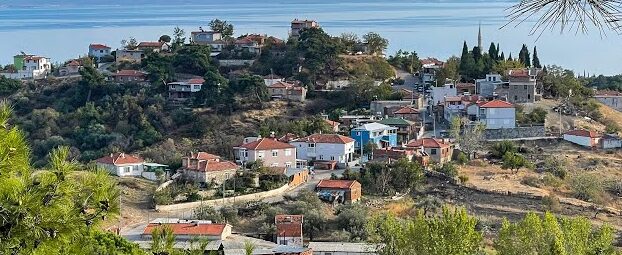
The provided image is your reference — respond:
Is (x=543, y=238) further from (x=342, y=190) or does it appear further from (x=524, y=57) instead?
(x=524, y=57)

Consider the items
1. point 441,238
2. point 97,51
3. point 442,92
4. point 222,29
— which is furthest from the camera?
point 222,29

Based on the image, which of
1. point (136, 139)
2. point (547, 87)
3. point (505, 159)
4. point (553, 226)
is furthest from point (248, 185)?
point (547, 87)

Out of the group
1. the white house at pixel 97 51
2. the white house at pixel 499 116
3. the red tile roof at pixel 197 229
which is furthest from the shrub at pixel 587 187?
the white house at pixel 97 51

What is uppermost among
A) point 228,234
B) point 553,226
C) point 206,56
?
point 206,56

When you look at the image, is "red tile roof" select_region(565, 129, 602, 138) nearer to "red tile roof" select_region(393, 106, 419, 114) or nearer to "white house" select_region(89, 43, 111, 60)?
"red tile roof" select_region(393, 106, 419, 114)

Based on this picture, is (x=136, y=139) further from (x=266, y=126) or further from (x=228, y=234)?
(x=228, y=234)

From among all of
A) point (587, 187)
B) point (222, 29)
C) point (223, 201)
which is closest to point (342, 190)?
point (223, 201)

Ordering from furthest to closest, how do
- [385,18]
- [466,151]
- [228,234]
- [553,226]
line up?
[385,18] < [466,151] < [228,234] < [553,226]

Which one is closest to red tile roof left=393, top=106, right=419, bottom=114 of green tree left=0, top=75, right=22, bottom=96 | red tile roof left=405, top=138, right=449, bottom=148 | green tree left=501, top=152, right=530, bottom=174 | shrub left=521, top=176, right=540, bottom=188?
red tile roof left=405, top=138, right=449, bottom=148
